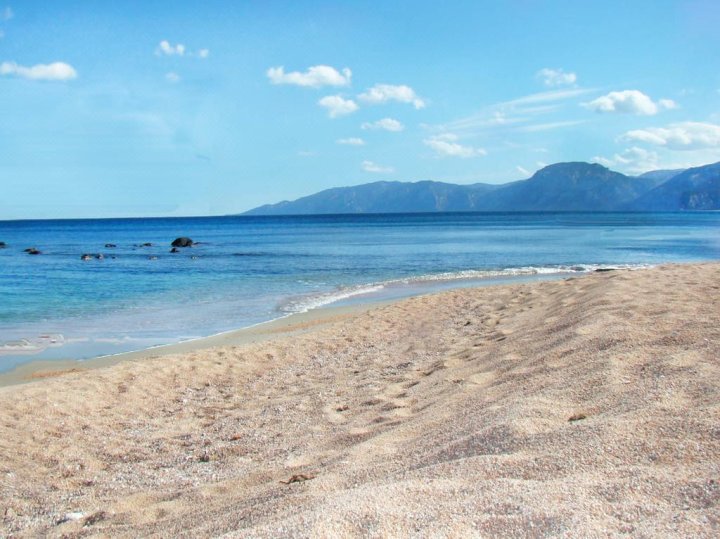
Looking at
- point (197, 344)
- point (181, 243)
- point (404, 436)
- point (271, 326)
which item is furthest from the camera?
point (181, 243)

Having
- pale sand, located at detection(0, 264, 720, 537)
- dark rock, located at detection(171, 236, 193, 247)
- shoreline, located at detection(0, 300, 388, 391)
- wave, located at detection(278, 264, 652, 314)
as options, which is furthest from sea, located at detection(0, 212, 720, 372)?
dark rock, located at detection(171, 236, 193, 247)

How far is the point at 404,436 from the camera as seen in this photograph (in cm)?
587

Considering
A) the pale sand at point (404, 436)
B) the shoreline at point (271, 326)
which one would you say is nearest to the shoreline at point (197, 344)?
the shoreline at point (271, 326)

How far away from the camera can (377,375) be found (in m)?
9.38

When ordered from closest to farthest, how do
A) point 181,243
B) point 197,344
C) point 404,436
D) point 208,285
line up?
point 404,436, point 197,344, point 208,285, point 181,243

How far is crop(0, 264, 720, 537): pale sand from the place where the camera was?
3711 millimetres

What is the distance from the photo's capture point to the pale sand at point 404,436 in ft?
12.2

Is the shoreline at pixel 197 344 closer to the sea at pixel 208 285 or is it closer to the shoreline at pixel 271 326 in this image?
the shoreline at pixel 271 326

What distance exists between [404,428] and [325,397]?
2.41 metres

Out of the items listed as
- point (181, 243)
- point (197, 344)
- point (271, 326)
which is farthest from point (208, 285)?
point (181, 243)

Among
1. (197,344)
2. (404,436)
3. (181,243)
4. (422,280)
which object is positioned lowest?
(197,344)

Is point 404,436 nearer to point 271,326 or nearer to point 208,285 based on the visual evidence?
point 271,326

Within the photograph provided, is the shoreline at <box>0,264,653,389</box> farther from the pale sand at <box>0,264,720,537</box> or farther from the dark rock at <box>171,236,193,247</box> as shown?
the dark rock at <box>171,236,193,247</box>

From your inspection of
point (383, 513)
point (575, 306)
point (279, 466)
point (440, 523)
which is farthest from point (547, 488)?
point (575, 306)
